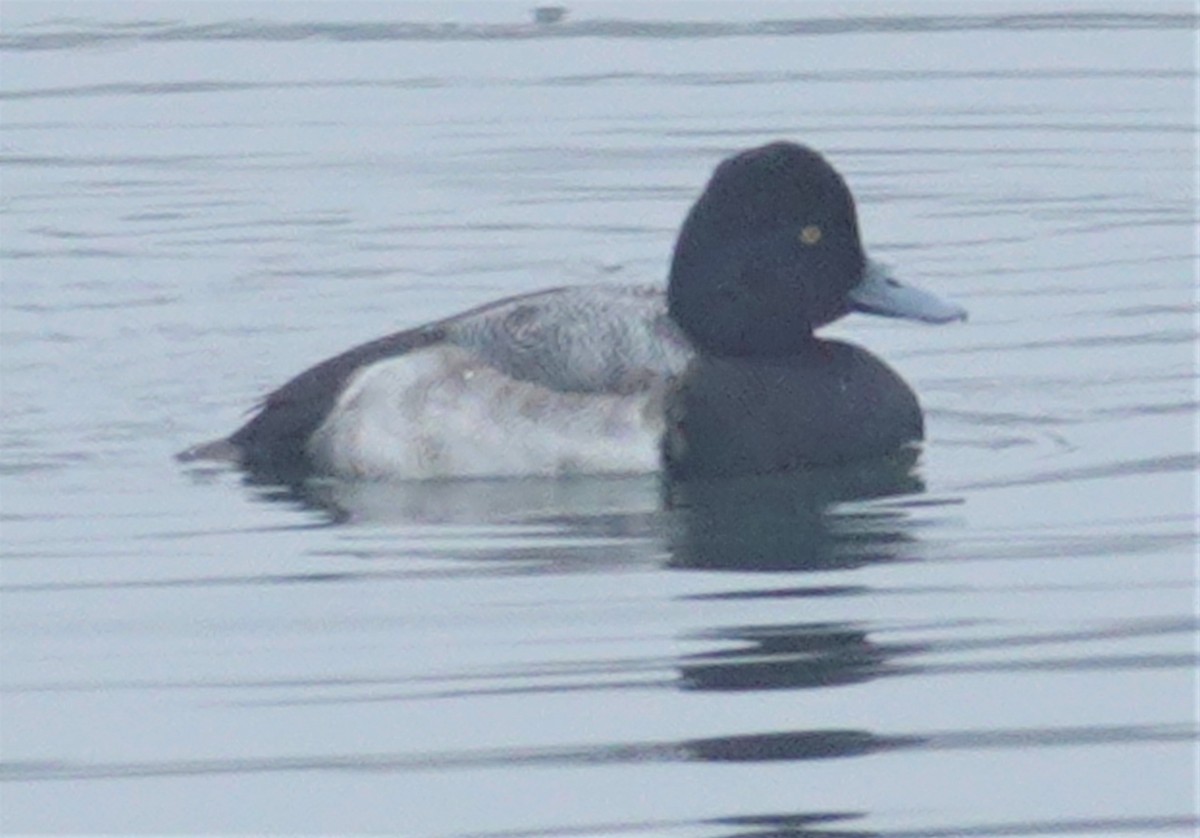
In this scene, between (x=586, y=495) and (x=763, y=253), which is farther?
(x=763, y=253)

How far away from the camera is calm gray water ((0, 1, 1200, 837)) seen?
7484 millimetres

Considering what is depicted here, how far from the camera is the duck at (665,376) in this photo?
10.4 meters

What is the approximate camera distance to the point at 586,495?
33.5 ft

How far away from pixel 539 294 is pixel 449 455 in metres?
0.51

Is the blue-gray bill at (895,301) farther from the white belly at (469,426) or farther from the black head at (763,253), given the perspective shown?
the white belly at (469,426)

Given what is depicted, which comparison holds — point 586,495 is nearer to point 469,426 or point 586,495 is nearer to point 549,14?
point 469,426

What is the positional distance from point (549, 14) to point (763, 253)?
8333mm

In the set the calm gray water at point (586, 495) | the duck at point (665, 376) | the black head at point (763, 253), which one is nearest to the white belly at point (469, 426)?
the duck at point (665, 376)

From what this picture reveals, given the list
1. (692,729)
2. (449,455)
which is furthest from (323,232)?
(692,729)

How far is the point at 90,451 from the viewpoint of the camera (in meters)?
10.7

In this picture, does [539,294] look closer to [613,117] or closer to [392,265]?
[392,265]

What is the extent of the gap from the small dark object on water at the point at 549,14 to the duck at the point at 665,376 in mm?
8095

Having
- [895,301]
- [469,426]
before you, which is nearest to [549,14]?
[895,301]

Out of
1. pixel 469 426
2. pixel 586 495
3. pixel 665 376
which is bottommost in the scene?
pixel 586 495
